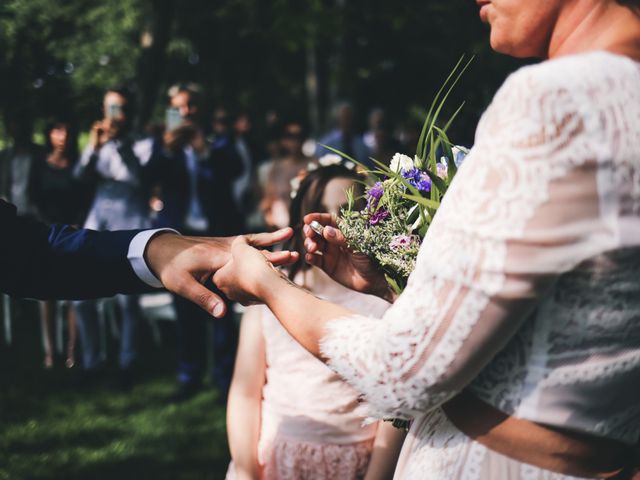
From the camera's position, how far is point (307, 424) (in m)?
2.66

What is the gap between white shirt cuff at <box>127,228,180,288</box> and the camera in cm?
229

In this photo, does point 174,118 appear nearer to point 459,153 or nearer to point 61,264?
point 61,264

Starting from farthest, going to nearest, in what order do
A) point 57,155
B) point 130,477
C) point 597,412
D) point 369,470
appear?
point 57,155 → point 130,477 → point 369,470 → point 597,412

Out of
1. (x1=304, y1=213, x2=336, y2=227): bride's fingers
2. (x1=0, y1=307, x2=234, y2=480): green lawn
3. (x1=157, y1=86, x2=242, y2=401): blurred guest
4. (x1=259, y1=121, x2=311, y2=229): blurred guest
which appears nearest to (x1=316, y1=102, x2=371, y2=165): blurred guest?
(x1=259, y1=121, x2=311, y2=229): blurred guest

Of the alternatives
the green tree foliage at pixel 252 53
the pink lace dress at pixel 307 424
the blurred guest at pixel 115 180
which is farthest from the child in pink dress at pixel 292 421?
the green tree foliage at pixel 252 53

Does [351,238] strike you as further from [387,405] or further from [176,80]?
[176,80]

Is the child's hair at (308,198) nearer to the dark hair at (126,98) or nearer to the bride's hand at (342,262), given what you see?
the bride's hand at (342,262)

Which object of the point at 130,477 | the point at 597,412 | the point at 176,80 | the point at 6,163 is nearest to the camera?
the point at 597,412

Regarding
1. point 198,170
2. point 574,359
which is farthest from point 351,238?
point 198,170

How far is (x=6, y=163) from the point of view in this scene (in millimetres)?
7719

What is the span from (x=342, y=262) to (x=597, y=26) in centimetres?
86

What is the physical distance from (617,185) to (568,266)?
0.51ft

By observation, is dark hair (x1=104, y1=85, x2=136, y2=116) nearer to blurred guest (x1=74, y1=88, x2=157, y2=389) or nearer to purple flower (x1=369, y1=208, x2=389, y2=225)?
blurred guest (x1=74, y1=88, x2=157, y2=389)

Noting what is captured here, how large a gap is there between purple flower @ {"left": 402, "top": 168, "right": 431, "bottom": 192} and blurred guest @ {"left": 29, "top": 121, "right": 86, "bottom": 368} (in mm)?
5779
